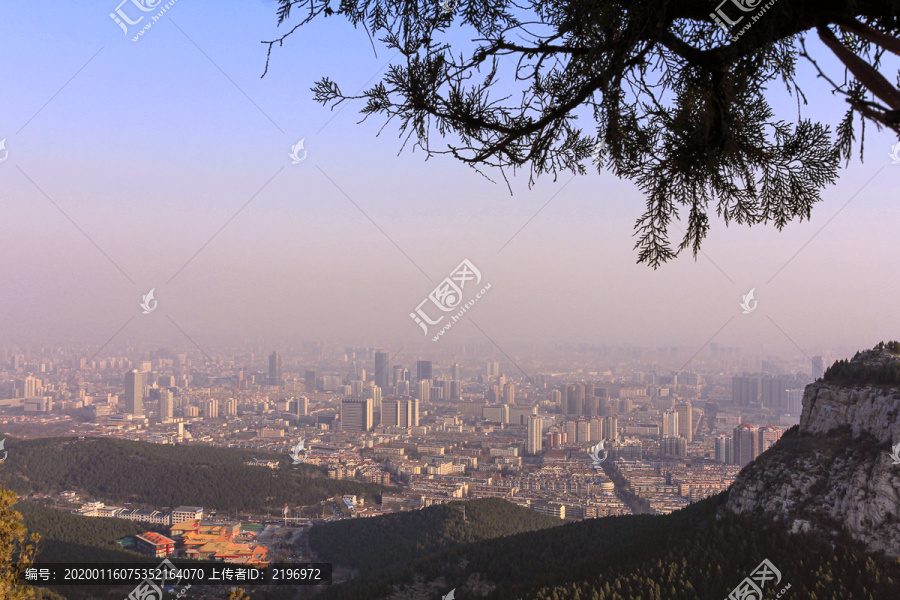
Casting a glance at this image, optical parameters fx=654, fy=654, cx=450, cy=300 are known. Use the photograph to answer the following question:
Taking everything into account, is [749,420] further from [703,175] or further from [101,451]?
[703,175]

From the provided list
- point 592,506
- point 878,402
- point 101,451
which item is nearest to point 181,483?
point 101,451

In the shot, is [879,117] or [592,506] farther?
[592,506]

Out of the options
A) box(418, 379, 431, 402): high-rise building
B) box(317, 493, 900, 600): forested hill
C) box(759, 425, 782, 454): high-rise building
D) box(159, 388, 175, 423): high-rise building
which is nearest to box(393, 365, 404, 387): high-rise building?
box(418, 379, 431, 402): high-rise building

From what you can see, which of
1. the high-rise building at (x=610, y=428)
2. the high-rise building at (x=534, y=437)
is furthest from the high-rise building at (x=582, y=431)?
the high-rise building at (x=534, y=437)

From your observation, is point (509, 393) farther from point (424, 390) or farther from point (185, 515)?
point (185, 515)

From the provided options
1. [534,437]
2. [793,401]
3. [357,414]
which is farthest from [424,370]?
[793,401]

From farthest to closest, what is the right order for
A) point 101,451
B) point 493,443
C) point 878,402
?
point 493,443, point 101,451, point 878,402

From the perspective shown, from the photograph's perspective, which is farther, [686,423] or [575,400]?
[575,400]
